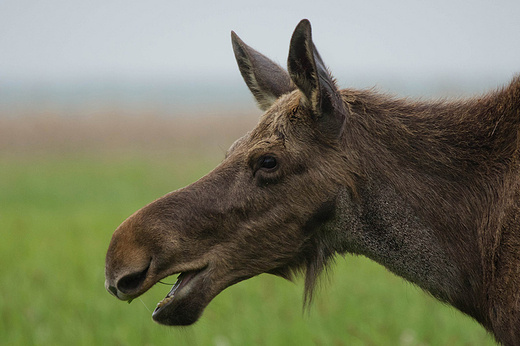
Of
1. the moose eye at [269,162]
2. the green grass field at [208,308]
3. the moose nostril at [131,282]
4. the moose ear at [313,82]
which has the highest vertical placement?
A: the moose ear at [313,82]

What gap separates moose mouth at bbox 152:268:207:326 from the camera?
137 inches

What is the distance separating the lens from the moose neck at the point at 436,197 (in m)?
3.41

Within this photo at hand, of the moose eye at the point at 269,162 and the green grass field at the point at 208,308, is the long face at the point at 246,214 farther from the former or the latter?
the green grass field at the point at 208,308

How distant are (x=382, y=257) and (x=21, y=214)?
1478 cm

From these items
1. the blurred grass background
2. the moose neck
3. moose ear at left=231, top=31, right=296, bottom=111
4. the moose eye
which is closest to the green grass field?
the blurred grass background

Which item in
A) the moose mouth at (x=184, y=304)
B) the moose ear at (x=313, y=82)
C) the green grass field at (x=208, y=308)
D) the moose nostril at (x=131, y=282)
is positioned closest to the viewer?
the moose ear at (x=313, y=82)

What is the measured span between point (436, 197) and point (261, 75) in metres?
1.63

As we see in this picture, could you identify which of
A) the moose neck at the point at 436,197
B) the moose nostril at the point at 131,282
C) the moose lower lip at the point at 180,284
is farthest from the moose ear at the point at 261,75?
the moose nostril at the point at 131,282

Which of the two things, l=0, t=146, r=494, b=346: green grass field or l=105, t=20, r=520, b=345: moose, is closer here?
l=105, t=20, r=520, b=345: moose

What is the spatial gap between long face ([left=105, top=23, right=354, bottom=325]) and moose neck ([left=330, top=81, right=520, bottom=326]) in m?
0.22

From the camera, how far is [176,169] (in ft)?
91.4

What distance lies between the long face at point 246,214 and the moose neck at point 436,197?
0.72 feet

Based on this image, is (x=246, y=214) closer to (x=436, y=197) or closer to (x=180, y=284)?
(x=180, y=284)

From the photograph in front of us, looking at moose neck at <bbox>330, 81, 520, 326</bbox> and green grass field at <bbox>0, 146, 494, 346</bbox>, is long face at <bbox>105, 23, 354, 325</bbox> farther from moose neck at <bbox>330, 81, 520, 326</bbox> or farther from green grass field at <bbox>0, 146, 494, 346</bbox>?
green grass field at <bbox>0, 146, 494, 346</bbox>
